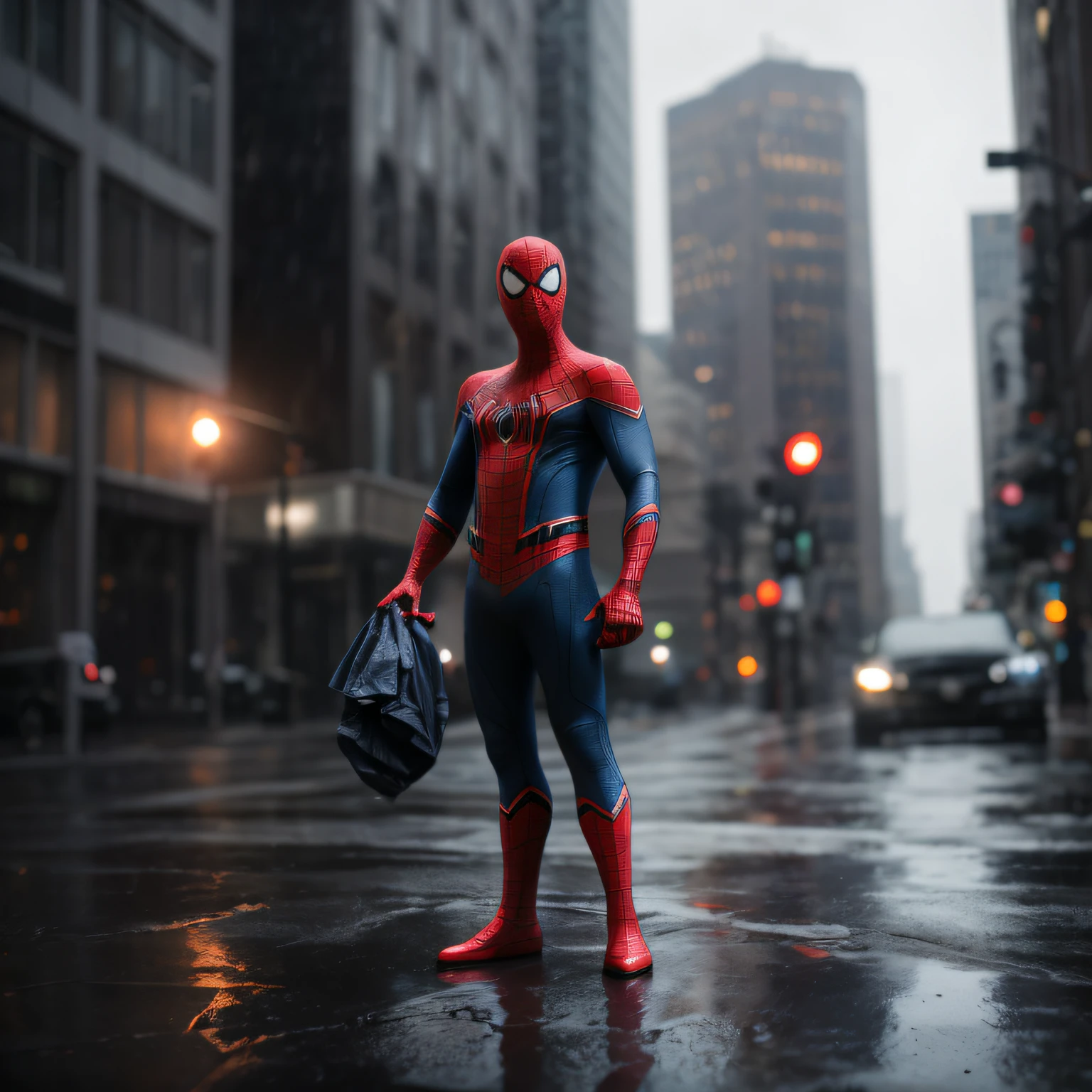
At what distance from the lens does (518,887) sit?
401 centimetres

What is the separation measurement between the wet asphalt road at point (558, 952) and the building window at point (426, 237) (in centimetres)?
3234

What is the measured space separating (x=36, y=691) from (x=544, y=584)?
1771 cm

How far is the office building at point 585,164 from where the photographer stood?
192ft

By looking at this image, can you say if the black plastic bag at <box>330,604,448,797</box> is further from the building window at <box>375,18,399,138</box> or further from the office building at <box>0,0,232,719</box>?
the building window at <box>375,18,399,138</box>

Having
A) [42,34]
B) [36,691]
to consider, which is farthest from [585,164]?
[36,691]

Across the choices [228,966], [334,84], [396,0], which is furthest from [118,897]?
[396,0]

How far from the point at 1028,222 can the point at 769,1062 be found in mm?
53440

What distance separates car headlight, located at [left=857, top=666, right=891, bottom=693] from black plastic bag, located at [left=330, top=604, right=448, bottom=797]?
10.9 metres

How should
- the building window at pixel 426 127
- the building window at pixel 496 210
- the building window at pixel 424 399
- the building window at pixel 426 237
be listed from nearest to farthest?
1. the building window at pixel 424 399
2. the building window at pixel 426 237
3. the building window at pixel 426 127
4. the building window at pixel 496 210

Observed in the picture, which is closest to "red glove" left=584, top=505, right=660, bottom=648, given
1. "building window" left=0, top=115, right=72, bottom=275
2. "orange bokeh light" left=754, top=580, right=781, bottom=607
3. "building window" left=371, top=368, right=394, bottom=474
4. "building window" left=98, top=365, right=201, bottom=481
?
"building window" left=0, top=115, right=72, bottom=275

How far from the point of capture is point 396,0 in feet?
126

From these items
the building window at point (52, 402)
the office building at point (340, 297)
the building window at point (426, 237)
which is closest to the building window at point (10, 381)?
the building window at point (52, 402)

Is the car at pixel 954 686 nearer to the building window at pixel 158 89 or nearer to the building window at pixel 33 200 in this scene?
the building window at pixel 33 200

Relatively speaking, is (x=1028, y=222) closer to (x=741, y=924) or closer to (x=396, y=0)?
(x=396, y=0)
